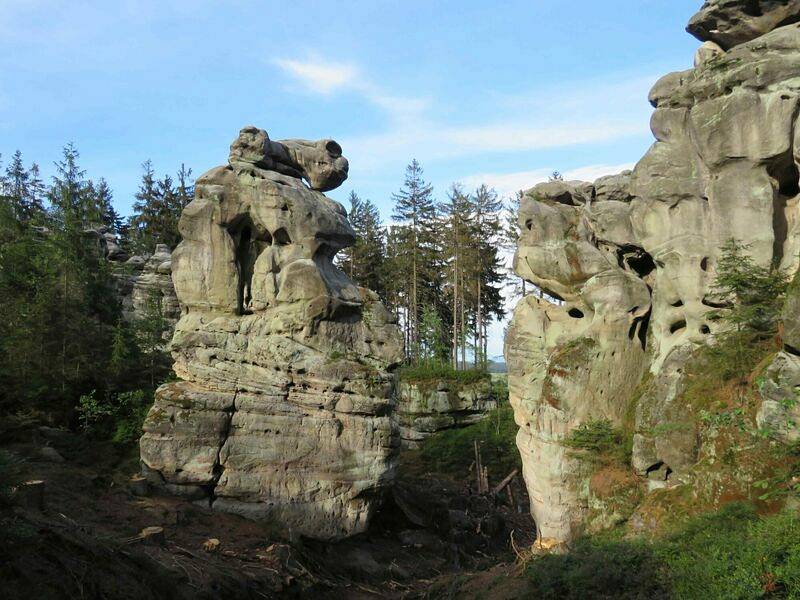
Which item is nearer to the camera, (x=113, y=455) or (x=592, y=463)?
(x=592, y=463)

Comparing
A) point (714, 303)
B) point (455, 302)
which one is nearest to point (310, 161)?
point (714, 303)

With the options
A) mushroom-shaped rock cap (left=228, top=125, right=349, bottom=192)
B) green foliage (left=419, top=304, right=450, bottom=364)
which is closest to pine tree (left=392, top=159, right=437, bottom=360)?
green foliage (left=419, top=304, right=450, bottom=364)

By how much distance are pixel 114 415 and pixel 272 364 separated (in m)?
8.46

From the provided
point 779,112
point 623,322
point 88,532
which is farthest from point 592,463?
point 88,532

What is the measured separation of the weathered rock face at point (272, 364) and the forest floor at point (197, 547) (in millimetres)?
1066

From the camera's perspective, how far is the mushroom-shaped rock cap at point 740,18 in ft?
48.2

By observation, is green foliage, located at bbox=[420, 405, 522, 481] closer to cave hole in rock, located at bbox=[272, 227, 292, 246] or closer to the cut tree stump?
cave hole in rock, located at bbox=[272, 227, 292, 246]

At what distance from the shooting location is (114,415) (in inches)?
993

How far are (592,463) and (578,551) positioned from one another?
3.79 m

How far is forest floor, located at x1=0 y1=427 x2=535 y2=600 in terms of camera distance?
447 inches

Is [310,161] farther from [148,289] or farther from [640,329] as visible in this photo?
[148,289]

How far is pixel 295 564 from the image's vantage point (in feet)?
56.0

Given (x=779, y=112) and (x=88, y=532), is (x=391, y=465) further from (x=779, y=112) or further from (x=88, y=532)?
(x=779, y=112)

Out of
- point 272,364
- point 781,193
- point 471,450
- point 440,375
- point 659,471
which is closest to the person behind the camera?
point 659,471
